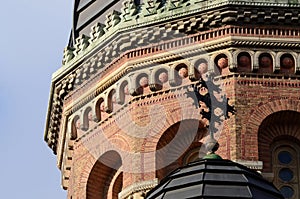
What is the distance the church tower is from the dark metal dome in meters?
5.85

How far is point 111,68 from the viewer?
28922mm

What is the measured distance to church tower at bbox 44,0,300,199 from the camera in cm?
2705

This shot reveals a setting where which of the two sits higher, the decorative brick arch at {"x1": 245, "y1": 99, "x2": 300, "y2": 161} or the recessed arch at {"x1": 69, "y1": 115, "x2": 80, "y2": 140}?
the recessed arch at {"x1": 69, "y1": 115, "x2": 80, "y2": 140}

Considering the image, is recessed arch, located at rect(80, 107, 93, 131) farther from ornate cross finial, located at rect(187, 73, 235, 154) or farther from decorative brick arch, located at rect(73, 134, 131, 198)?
ornate cross finial, located at rect(187, 73, 235, 154)

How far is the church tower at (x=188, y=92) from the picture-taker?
1065 inches

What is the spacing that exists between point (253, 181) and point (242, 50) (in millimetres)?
8025

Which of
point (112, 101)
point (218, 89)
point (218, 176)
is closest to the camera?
point (218, 176)

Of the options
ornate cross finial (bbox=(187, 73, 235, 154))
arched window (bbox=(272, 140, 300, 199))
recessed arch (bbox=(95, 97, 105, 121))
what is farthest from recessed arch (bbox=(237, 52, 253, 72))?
recessed arch (bbox=(95, 97, 105, 121))

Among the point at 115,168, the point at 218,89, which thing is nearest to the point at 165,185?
the point at 218,89

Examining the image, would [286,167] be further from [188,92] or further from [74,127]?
[74,127]

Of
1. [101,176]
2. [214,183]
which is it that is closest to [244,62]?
[101,176]

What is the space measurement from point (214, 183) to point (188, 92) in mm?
7566

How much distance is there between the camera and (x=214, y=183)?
19516 mm

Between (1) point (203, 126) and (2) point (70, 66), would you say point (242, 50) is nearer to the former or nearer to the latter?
(1) point (203, 126)
